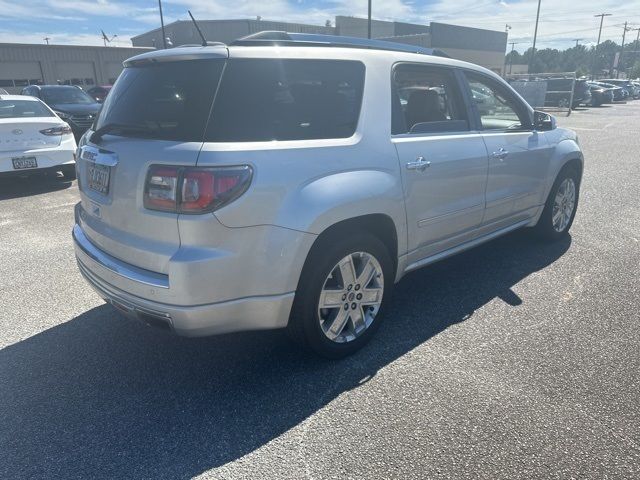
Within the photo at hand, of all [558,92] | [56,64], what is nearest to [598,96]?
[558,92]

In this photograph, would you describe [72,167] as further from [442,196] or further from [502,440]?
[502,440]

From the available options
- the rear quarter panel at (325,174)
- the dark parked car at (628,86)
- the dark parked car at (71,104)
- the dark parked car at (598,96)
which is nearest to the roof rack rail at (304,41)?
the rear quarter panel at (325,174)

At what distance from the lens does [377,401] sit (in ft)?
8.79

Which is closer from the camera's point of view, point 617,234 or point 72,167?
point 617,234

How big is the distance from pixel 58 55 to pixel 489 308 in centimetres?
4937

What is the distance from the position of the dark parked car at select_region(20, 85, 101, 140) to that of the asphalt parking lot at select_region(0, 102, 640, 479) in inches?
354

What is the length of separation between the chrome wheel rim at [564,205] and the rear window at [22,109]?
799 cm

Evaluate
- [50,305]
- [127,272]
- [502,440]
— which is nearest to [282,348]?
[127,272]

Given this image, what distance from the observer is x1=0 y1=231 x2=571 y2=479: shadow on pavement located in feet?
7.63

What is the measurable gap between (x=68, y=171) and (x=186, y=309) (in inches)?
279

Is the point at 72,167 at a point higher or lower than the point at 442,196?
lower

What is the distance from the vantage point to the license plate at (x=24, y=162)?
23.7 ft

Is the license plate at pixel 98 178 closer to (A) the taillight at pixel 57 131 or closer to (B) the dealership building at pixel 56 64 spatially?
(A) the taillight at pixel 57 131

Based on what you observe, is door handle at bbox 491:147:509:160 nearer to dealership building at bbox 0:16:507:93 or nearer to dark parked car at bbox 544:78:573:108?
dark parked car at bbox 544:78:573:108
